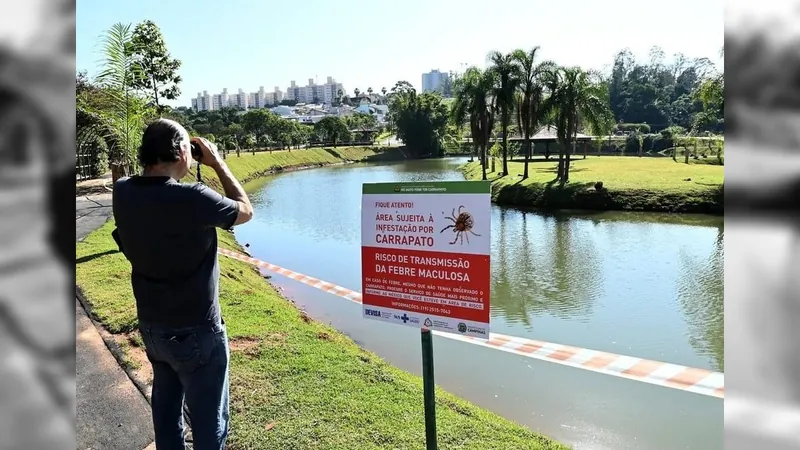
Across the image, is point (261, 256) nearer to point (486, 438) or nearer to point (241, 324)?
point (241, 324)

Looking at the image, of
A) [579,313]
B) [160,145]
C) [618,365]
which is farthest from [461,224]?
[579,313]

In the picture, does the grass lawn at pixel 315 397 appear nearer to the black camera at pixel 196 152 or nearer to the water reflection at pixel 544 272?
the black camera at pixel 196 152

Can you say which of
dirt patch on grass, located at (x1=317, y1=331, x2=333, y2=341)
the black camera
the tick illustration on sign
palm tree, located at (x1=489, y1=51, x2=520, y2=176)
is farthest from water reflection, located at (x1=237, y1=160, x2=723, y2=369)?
palm tree, located at (x1=489, y1=51, x2=520, y2=176)

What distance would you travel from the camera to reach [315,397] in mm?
4168

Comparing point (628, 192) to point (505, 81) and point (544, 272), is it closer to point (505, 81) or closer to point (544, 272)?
point (505, 81)

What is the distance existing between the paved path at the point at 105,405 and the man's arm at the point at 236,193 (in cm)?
76

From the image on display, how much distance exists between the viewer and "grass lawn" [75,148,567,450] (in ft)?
11.9

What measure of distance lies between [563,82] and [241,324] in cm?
2390

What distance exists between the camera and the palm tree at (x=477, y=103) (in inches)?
1184

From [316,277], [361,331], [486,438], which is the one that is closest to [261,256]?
[316,277]

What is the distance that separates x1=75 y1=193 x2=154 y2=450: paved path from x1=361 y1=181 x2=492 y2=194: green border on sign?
1.46m

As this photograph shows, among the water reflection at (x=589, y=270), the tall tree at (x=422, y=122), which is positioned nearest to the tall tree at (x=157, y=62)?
the water reflection at (x=589, y=270)

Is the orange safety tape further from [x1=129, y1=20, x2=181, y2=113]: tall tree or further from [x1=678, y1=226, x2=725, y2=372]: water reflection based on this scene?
[x1=129, y1=20, x2=181, y2=113]: tall tree

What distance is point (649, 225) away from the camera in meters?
18.3
